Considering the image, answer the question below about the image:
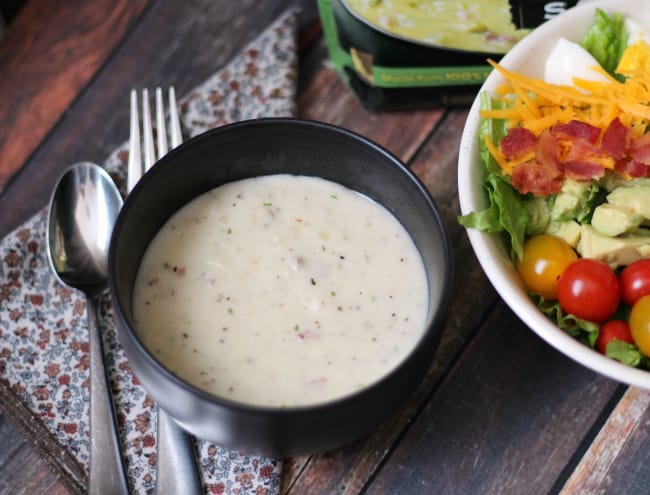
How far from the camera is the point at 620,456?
145 centimetres

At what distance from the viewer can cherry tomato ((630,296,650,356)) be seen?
1.38 m

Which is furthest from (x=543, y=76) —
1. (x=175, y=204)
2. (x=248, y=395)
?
(x=248, y=395)

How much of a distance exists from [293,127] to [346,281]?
293 mm

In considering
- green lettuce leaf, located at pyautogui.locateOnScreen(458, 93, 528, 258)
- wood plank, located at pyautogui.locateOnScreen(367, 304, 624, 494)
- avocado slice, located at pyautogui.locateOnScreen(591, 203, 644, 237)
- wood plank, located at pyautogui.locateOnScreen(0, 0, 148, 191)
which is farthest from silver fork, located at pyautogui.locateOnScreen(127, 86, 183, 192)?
avocado slice, located at pyautogui.locateOnScreen(591, 203, 644, 237)

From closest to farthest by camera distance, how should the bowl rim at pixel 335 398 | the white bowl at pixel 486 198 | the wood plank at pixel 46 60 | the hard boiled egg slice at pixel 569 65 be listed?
the bowl rim at pixel 335 398, the white bowl at pixel 486 198, the hard boiled egg slice at pixel 569 65, the wood plank at pixel 46 60

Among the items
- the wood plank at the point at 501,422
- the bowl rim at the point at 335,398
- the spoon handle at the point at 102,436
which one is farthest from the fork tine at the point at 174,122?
the wood plank at the point at 501,422

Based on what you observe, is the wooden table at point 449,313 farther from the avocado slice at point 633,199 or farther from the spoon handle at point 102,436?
the avocado slice at point 633,199

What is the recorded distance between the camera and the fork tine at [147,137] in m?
1.70

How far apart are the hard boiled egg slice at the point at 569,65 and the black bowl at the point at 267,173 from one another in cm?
42

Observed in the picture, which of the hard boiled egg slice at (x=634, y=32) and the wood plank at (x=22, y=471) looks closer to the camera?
the wood plank at (x=22, y=471)

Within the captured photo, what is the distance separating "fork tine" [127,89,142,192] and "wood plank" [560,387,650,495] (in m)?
0.95

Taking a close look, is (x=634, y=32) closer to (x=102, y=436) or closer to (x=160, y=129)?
(x=160, y=129)

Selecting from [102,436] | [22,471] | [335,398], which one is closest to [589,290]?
[335,398]

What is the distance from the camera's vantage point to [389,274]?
1428 mm
